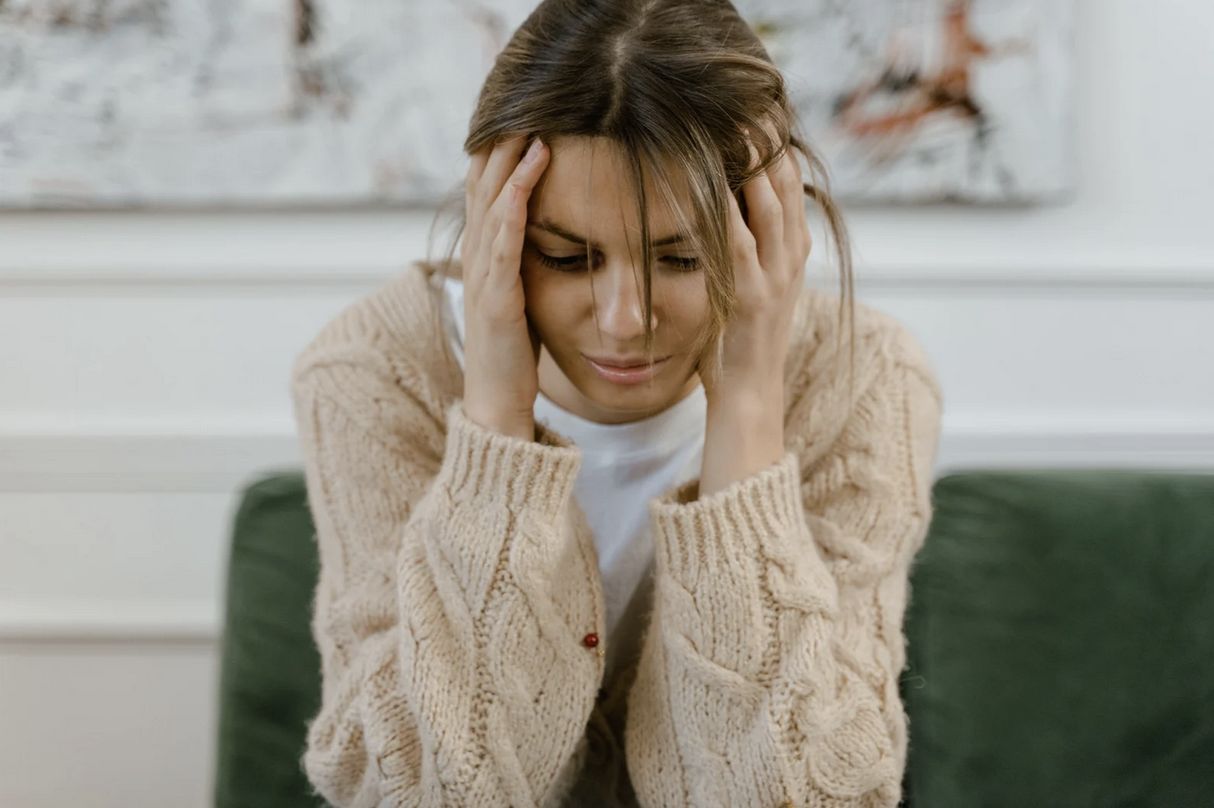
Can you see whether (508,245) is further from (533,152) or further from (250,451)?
(250,451)

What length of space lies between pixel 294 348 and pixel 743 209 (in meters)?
1.03

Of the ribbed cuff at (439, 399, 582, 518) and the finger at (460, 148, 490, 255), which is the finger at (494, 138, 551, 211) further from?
the ribbed cuff at (439, 399, 582, 518)

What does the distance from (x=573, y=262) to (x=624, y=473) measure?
0.29 meters

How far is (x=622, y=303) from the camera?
2.97 ft

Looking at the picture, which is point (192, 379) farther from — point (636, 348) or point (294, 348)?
point (636, 348)

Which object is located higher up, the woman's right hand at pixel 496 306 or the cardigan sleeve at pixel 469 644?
the woman's right hand at pixel 496 306

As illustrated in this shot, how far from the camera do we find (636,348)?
95 cm

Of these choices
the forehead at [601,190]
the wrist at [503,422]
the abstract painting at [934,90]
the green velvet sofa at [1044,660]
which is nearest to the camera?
the forehead at [601,190]

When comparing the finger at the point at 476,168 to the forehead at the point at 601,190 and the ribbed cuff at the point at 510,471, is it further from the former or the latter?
the ribbed cuff at the point at 510,471

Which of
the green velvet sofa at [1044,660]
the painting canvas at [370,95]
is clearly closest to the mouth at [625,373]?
the green velvet sofa at [1044,660]

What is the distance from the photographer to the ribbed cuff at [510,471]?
0.95m

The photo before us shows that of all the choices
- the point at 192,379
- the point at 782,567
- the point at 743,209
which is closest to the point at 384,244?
the point at 192,379

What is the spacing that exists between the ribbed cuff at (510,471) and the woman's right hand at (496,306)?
32mm

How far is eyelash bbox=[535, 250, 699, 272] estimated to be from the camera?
926mm
